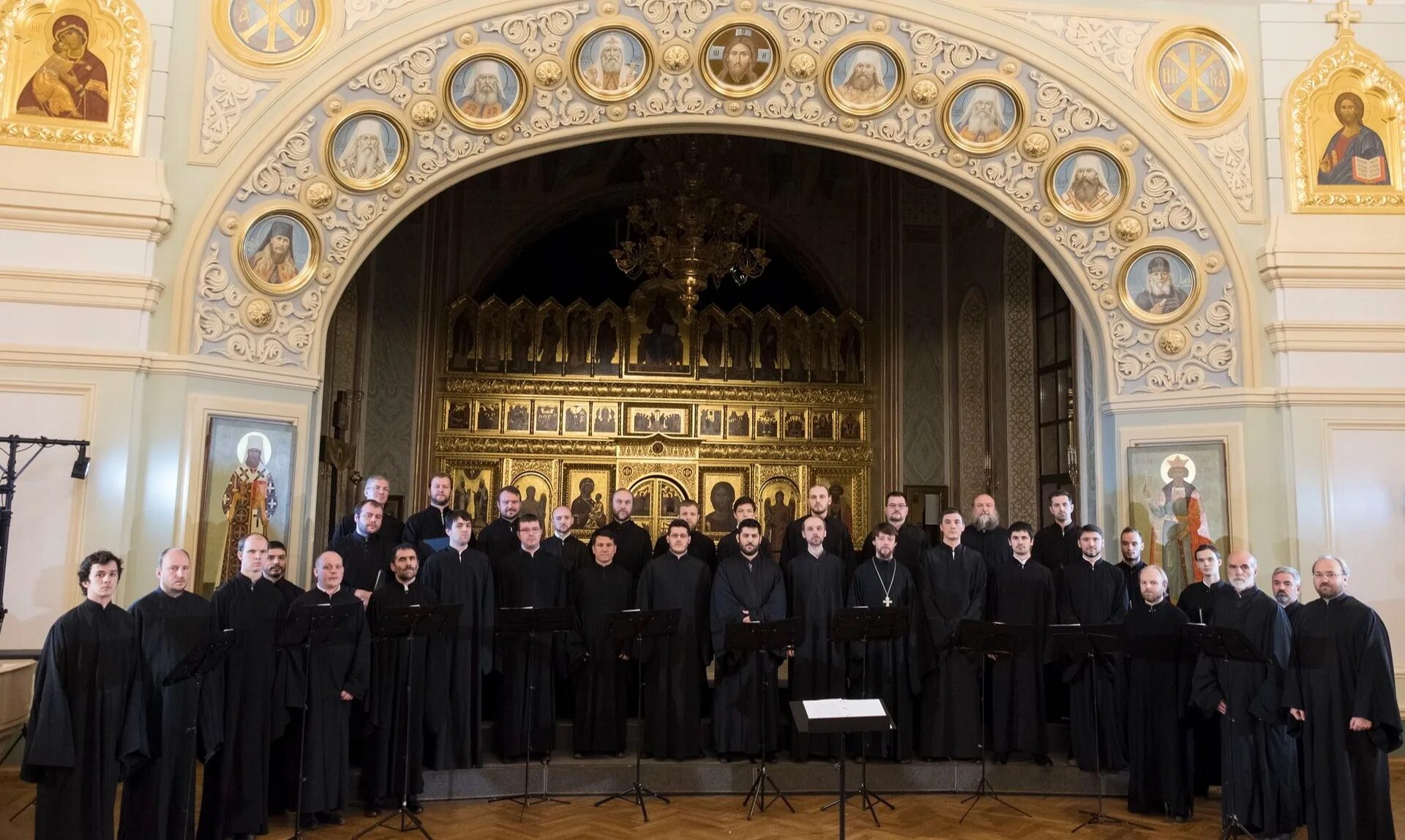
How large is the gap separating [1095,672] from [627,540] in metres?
3.77

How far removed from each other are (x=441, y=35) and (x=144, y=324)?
3.32 meters

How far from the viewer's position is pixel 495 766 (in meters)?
7.71

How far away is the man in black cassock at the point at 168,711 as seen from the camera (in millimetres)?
5574

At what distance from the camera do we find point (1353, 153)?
950cm

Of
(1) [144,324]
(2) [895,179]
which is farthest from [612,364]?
(1) [144,324]

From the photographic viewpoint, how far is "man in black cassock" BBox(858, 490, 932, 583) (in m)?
8.44

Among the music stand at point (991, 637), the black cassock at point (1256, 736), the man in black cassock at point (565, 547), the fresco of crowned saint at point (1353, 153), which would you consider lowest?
the black cassock at point (1256, 736)

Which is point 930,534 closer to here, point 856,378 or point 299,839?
point 856,378

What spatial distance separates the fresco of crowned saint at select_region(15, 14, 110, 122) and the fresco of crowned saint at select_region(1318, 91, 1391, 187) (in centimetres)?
1018

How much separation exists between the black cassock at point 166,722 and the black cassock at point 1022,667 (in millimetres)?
5380

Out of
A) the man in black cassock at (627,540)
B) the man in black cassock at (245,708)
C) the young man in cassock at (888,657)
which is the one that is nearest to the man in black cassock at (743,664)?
the young man in cassock at (888,657)

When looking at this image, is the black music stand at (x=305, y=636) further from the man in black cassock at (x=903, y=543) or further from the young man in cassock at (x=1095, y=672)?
the young man in cassock at (x=1095, y=672)

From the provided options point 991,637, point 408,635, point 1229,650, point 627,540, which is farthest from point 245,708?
point 1229,650

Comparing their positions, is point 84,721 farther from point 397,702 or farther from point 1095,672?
point 1095,672
